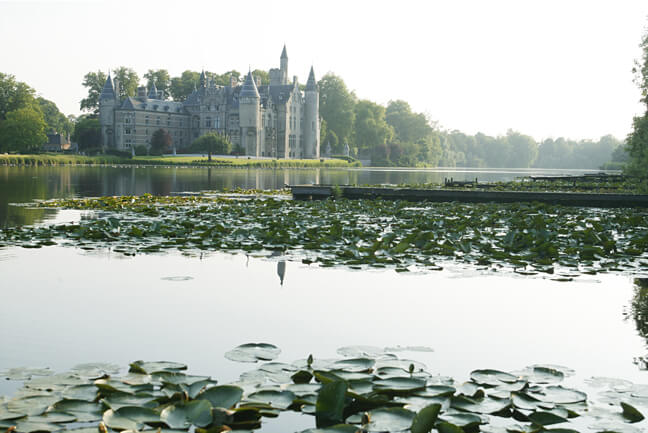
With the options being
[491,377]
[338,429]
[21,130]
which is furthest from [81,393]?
[21,130]

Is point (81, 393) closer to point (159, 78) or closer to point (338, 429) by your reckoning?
point (338, 429)

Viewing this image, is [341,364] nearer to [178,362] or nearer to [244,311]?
[178,362]

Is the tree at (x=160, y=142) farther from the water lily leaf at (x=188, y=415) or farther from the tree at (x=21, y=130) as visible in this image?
the water lily leaf at (x=188, y=415)

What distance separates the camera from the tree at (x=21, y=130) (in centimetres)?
7306

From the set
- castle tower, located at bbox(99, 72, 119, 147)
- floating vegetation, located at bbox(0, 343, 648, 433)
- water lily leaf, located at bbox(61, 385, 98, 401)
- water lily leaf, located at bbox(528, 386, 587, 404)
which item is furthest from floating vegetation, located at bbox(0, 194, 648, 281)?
castle tower, located at bbox(99, 72, 119, 147)

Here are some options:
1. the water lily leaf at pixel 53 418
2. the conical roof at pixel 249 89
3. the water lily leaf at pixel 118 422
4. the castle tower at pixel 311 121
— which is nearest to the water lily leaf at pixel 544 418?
the water lily leaf at pixel 118 422

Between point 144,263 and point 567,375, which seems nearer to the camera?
point 567,375

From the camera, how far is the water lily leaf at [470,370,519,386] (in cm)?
377

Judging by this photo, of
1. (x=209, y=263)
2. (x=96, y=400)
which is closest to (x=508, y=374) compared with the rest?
(x=96, y=400)

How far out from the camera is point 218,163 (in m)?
70.6

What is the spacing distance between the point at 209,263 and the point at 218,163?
6353cm

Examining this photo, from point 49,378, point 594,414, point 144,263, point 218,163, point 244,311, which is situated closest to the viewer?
point 594,414

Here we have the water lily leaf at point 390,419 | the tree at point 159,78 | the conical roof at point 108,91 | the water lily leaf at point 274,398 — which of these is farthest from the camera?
the tree at point 159,78

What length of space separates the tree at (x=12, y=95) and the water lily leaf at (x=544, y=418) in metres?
86.2
